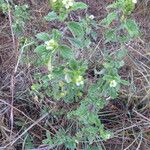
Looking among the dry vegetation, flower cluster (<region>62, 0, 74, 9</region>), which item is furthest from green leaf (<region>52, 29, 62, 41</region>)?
the dry vegetation

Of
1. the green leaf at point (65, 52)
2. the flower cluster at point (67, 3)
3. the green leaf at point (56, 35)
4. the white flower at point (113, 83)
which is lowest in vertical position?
the white flower at point (113, 83)

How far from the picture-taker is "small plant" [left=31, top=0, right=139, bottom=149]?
1660 millimetres

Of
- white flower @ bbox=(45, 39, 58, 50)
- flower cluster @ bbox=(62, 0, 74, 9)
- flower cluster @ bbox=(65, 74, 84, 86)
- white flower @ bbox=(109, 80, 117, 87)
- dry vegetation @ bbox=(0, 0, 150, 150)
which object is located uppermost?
flower cluster @ bbox=(62, 0, 74, 9)

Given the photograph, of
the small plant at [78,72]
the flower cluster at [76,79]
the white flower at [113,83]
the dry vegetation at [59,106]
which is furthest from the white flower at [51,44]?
the dry vegetation at [59,106]

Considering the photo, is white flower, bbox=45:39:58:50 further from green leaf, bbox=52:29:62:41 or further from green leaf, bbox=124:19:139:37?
green leaf, bbox=124:19:139:37

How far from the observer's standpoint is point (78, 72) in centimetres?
167

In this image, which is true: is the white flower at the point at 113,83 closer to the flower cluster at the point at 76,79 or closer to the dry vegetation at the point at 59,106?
the flower cluster at the point at 76,79

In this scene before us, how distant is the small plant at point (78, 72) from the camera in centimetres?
166

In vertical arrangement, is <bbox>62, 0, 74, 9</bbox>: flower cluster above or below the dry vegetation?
above

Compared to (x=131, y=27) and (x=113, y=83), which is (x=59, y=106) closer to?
(x=113, y=83)

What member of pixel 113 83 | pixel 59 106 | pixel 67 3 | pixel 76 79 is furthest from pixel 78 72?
pixel 59 106

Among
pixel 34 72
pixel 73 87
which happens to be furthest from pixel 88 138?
pixel 34 72

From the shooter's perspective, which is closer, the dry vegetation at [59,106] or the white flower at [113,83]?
the white flower at [113,83]

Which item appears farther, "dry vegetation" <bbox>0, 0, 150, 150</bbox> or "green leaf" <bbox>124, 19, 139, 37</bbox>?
"dry vegetation" <bbox>0, 0, 150, 150</bbox>
